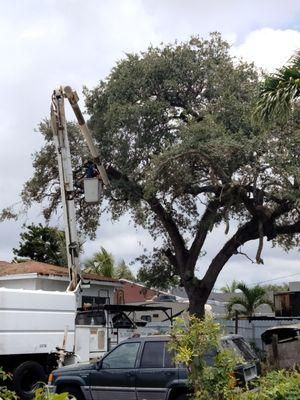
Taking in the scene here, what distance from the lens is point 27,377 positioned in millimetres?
13945

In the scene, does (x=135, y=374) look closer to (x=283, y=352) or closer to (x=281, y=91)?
(x=283, y=352)

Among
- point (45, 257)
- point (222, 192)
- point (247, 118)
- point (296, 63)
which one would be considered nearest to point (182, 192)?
point (222, 192)

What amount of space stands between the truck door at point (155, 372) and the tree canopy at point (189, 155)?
877 cm

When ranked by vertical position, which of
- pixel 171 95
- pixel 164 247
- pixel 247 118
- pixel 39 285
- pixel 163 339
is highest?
pixel 171 95

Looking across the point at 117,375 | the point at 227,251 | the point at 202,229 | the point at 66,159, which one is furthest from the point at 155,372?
the point at 227,251

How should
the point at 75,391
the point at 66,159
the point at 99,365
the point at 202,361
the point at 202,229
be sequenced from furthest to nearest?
1. the point at 202,229
2. the point at 66,159
3. the point at 75,391
4. the point at 99,365
5. the point at 202,361

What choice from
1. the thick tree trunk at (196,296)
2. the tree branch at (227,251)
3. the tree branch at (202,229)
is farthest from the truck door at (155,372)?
the tree branch at (227,251)

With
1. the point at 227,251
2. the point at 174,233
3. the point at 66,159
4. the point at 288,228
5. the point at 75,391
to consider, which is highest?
the point at 66,159

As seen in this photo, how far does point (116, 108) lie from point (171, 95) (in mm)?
2230

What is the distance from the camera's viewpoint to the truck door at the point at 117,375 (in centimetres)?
1095

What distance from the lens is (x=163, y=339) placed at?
10.9 metres

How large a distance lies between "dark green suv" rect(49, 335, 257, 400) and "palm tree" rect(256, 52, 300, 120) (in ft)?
14.5

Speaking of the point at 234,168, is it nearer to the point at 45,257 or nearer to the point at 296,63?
the point at 296,63

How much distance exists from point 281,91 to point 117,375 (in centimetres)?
614
